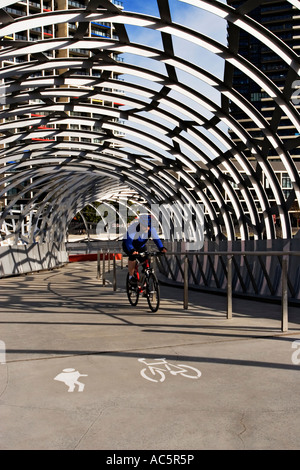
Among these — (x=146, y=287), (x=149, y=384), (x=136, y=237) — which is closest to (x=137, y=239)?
(x=136, y=237)

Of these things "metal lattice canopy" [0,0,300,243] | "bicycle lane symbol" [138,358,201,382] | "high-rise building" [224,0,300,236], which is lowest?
"bicycle lane symbol" [138,358,201,382]

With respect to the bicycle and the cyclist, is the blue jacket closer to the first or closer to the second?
the cyclist

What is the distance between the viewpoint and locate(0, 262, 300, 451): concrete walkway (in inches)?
140

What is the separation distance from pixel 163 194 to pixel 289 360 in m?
21.9

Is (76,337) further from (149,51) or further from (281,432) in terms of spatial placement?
(149,51)

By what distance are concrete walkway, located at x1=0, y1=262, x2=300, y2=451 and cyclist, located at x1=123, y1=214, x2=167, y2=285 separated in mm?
2189

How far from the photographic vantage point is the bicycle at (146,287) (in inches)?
402

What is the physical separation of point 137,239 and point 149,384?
22.7ft

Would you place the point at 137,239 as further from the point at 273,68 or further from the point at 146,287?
the point at 273,68

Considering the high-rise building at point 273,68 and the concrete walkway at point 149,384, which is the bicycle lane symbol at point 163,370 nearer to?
the concrete walkway at point 149,384

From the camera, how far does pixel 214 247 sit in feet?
52.0

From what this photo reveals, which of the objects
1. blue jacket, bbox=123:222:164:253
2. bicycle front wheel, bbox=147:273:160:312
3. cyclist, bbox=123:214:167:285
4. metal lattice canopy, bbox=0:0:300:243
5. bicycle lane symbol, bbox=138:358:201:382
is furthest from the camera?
blue jacket, bbox=123:222:164:253

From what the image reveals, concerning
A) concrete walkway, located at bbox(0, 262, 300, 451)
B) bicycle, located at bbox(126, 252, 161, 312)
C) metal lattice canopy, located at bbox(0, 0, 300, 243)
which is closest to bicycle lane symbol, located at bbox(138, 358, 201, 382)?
concrete walkway, located at bbox(0, 262, 300, 451)

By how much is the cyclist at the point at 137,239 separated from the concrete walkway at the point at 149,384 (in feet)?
7.18
